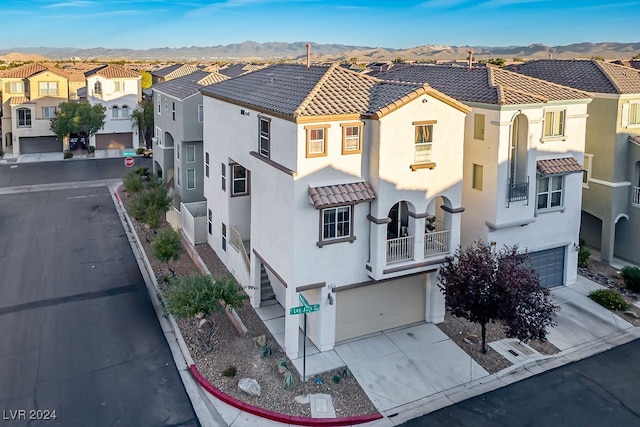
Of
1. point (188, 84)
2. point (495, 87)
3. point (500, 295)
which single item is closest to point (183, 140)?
point (188, 84)

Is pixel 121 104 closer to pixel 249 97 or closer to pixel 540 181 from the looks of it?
pixel 249 97

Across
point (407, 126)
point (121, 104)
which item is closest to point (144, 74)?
point (121, 104)

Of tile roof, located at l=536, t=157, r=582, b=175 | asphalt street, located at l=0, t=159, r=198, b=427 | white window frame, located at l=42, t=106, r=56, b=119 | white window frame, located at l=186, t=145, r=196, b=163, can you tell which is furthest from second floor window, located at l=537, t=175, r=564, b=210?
white window frame, located at l=42, t=106, r=56, b=119

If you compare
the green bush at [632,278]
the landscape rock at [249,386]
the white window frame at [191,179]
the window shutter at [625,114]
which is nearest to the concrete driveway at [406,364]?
the landscape rock at [249,386]

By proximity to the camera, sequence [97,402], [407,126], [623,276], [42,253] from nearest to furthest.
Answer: [97,402] < [407,126] < [623,276] < [42,253]

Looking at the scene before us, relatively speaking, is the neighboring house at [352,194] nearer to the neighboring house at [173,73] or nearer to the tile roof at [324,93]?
the tile roof at [324,93]

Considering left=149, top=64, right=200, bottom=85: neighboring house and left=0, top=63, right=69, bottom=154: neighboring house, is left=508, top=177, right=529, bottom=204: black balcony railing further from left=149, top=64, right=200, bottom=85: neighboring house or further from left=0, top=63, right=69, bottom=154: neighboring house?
left=0, top=63, right=69, bottom=154: neighboring house
